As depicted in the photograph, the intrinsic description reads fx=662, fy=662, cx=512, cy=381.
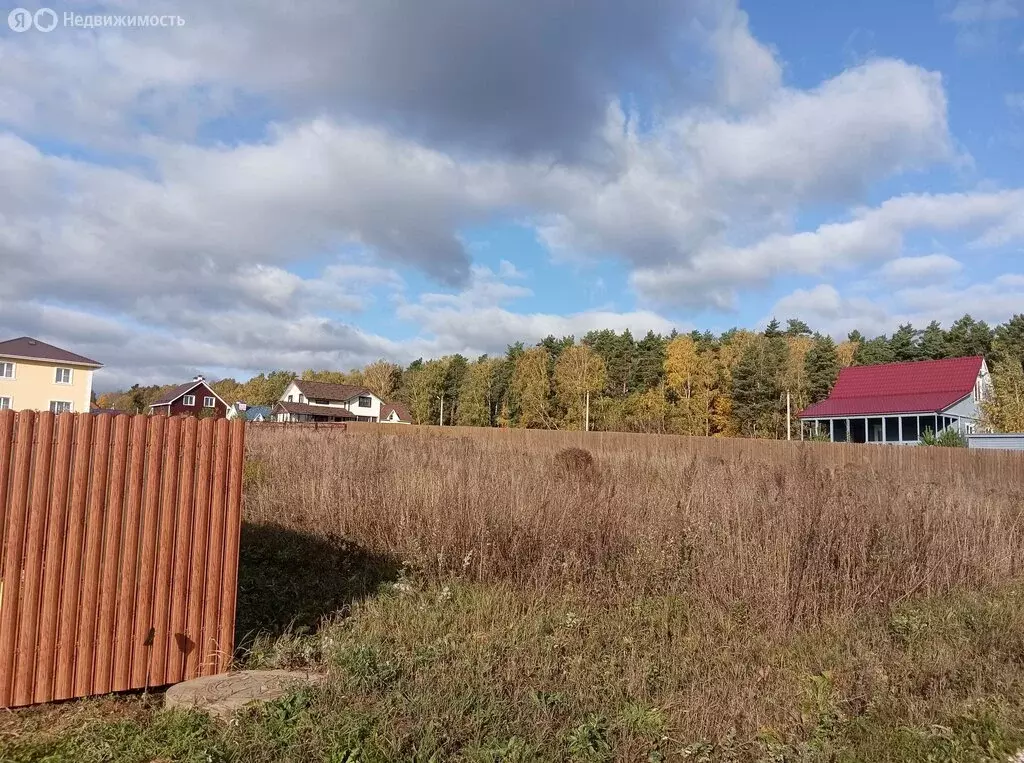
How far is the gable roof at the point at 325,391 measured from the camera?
270 ft

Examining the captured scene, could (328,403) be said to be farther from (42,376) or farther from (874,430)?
(874,430)

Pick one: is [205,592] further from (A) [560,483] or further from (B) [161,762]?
(A) [560,483]

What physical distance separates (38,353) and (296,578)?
45109 mm

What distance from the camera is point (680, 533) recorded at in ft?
23.6

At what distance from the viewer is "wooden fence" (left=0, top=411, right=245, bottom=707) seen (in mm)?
3584

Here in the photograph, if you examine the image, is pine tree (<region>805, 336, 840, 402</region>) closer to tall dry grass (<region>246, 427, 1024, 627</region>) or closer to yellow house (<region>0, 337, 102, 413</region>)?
tall dry grass (<region>246, 427, 1024, 627</region>)

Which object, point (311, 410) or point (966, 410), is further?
point (311, 410)

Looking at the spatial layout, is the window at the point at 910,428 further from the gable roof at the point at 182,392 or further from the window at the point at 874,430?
the gable roof at the point at 182,392

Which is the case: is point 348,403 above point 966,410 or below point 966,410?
Answer: above

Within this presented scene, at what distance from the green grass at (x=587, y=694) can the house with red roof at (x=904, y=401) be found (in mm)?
35912

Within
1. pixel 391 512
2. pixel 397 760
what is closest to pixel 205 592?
pixel 397 760

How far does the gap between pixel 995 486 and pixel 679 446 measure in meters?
9.21

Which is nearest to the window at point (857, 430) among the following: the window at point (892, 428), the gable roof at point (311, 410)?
the window at point (892, 428)

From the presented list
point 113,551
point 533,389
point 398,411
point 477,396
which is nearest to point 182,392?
point 398,411
